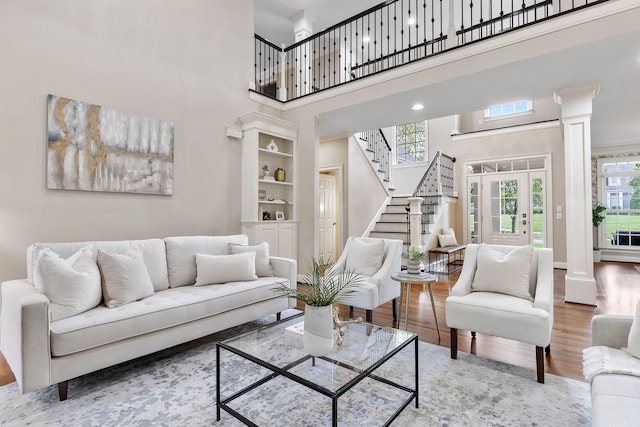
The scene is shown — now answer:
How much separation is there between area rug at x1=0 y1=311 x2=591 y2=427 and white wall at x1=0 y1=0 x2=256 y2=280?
1498mm

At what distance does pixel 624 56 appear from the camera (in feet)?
10.7

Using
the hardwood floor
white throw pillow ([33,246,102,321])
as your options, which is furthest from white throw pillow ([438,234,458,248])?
white throw pillow ([33,246,102,321])

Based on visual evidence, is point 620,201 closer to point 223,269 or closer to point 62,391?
point 223,269

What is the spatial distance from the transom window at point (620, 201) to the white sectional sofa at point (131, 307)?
8365 mm

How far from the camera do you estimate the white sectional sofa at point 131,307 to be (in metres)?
1.90

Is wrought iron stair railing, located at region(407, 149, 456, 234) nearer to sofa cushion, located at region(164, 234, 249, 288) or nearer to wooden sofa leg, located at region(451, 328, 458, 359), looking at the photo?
wooden sofa leg, located at region(451, 328, 458, 359)

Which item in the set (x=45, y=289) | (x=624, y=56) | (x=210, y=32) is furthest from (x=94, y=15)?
(x=624, y=56)

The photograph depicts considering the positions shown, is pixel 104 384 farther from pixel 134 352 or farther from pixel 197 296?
pixel 197 296

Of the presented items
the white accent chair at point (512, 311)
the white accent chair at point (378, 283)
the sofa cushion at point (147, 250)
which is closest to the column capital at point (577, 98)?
the white accent chair at point (512, 311)

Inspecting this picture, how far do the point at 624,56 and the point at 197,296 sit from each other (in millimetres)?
4696

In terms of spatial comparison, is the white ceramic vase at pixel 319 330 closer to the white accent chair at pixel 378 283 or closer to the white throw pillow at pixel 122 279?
the white accent chair at pixel 378 283

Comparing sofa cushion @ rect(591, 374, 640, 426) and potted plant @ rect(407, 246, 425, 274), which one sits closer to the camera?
sofa cushion @ rect(591, 374, 640, 426)

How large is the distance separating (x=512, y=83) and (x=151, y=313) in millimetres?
4465

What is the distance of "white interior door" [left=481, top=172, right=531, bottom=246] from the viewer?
7.20 m
